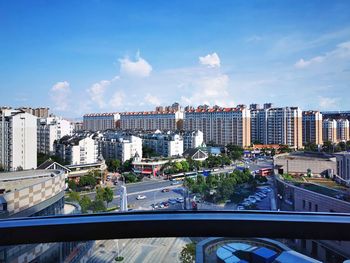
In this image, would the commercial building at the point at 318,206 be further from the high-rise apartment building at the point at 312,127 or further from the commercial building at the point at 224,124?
the high-rise apartment building at the point at 312,127

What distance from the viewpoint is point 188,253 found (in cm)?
49

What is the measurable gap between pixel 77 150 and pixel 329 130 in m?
12.3

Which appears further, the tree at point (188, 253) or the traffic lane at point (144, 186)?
the traffic lane at point (144, 186)

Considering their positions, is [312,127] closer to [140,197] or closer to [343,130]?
[343,130]

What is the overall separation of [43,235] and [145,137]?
13.1m

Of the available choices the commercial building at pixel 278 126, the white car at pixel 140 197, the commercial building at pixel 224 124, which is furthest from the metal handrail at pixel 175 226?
the commercial building at pixel 278 126

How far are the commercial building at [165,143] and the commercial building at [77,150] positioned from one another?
265 centimetres

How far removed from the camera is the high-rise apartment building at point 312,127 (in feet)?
50.6

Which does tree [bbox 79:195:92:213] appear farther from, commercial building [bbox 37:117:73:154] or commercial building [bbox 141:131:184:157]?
commercial building [bbox 37:117:73:154]

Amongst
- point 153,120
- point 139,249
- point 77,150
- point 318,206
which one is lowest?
point 318,206

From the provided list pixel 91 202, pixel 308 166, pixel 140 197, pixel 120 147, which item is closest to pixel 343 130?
pixel 308 166

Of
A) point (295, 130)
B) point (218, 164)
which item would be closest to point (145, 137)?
point (218, 164)

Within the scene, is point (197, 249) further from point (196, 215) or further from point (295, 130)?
point (295, 130)

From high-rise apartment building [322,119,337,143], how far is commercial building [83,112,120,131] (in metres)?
11.7
